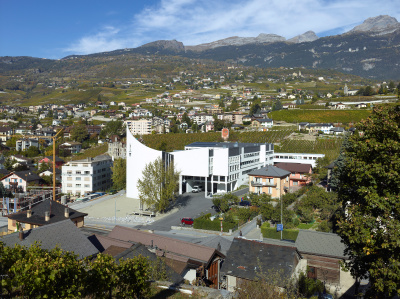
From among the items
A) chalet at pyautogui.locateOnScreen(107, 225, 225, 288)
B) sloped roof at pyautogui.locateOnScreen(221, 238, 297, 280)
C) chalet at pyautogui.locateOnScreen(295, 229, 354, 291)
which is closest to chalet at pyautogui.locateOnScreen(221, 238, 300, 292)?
sloped roof at pyautogui.locateOnScreen(221, 238, 297, 280)

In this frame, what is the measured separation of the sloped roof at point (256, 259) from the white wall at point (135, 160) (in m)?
21.4

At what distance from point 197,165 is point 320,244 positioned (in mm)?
21322

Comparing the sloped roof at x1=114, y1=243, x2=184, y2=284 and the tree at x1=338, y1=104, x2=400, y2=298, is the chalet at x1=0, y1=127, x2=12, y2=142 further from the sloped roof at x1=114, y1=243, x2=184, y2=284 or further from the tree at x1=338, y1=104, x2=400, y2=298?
the tree at x1=338, y1=104, x2=400, y2=298

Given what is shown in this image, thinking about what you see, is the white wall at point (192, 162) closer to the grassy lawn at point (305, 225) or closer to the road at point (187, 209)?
the road at point (187, 209)

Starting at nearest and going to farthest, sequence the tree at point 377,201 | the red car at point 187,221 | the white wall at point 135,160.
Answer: the tree at point 377,201, the red car at point 187,221, the white wall at point 135,160

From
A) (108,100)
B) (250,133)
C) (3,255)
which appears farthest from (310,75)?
(3,255)

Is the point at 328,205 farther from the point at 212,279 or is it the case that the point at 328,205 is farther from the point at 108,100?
the point at 108,100

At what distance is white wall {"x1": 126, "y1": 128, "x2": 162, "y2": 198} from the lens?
34438 mm

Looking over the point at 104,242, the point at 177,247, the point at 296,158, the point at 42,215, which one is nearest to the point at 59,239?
the point at 104,242

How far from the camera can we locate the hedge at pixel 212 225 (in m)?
24.4

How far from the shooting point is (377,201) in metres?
9.25

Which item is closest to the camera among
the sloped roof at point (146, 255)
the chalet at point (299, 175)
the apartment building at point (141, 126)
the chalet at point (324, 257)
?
the sloped roof at point (146, 255)

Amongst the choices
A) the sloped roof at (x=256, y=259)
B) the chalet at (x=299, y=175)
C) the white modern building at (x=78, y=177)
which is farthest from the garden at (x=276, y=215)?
the white modern building at (x=78, y=177)

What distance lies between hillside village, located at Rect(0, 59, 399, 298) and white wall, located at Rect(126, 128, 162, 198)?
0.35 ft
